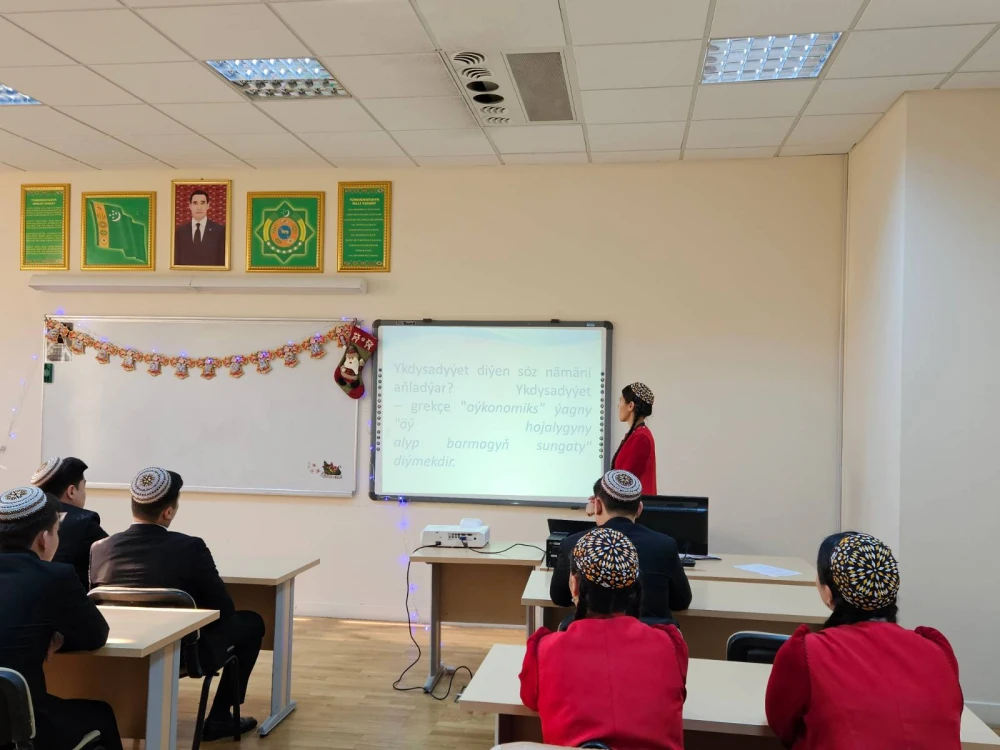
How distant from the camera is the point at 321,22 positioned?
3.34 meters

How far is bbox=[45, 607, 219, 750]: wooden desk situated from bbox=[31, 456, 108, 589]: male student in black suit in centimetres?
41

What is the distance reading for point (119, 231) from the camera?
18.5 ft

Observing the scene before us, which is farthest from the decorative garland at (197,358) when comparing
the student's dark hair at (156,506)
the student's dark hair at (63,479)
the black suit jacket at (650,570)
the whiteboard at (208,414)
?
the black suit jacket at (650,570)

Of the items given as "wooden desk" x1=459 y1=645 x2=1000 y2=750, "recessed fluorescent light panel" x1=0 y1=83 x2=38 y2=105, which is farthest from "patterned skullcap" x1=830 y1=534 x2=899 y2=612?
"recessed fluorescent light panel" x1=0 y1=83 x2=38 y2=105

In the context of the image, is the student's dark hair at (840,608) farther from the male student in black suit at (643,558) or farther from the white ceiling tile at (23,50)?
the white ceiling tile at (23,50)

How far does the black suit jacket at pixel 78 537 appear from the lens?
307 centimetres

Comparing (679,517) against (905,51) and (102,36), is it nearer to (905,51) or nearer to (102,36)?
(905,51)

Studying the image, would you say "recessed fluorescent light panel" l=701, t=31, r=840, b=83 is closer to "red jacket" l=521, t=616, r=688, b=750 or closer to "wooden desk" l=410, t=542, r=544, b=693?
"wooden desk" l=410, t=542, r=544, b=693

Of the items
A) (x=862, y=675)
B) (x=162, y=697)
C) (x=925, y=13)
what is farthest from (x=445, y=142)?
(x=862, y=675)

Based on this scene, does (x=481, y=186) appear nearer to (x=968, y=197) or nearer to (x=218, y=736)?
(x=968, y=197)

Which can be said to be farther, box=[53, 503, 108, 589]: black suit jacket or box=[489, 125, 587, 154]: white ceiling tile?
box=[489, 125, 587, 154]: white ceiling tile

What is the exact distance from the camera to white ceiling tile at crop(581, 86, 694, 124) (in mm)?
4023

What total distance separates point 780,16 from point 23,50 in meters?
3.36

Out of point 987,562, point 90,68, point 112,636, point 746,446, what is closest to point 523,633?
point 746,446
